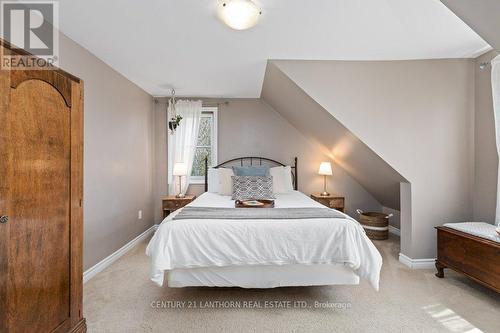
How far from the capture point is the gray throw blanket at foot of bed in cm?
219

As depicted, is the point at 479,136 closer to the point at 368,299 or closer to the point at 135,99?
the point at 368,299

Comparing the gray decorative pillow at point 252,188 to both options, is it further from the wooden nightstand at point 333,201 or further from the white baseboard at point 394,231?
the white baseboard at point 394,231

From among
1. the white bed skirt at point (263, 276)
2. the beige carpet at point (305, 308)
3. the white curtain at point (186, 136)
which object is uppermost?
the white curtain at point (186, 136)

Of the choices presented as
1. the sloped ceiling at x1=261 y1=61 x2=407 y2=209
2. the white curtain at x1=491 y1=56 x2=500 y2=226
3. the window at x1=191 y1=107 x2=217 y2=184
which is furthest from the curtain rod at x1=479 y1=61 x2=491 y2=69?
the window at x1=191 y1=107 x2=217 y2=184

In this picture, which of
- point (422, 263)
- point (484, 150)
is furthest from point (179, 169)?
point (484, 150)

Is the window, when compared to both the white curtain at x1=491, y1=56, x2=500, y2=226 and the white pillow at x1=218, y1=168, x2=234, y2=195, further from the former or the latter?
the white curtain at x1=491, y1=56, x2=500, y2=226

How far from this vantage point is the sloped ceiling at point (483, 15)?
1094mm

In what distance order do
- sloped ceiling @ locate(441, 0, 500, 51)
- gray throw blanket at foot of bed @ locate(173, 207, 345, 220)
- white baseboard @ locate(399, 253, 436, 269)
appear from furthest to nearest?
white baseboard @ locate(399, 253, 436, 269), gray throw blanket at foot of bed @ locate(173, 207, 345, 220), sloped ceiling @ locate(441, 0, 500, 51)

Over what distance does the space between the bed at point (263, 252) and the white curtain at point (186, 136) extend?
220 centimetres

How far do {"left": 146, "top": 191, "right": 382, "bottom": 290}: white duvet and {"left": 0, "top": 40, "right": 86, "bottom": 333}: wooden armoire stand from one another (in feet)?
2.09

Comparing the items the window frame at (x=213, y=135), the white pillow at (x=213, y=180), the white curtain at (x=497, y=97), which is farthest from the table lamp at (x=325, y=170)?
the white curtain at (x=497, y=97)

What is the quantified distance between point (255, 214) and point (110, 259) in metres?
1.96

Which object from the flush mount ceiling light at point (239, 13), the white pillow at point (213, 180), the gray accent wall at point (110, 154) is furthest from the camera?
the white pillow at point (213, 180)

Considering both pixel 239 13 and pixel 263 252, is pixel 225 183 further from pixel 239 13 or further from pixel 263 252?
pixel 239 13
